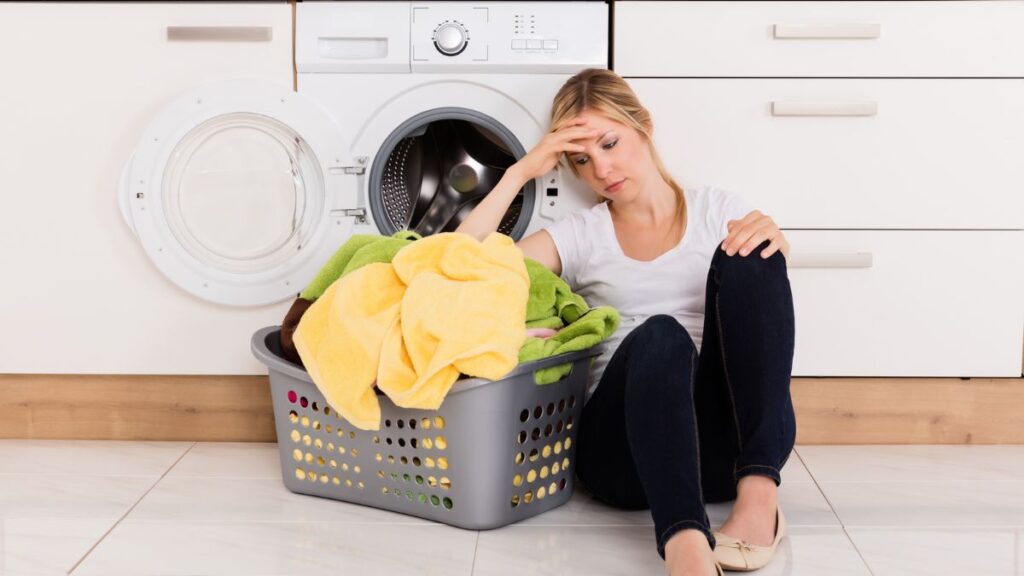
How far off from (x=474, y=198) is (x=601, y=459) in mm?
639

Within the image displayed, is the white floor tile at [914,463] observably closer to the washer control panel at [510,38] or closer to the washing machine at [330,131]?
the washing machine at [330,131]

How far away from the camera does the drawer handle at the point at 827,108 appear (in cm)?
185

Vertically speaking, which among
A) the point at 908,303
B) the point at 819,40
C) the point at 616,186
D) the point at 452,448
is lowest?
the point at 452,448

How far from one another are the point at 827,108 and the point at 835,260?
0.27 m

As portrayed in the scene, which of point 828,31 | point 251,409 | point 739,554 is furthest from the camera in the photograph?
point 251,409

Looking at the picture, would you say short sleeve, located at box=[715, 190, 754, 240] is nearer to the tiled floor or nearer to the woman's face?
the woman's face

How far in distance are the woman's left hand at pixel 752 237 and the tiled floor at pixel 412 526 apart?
1.42ft

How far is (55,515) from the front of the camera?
1626mm

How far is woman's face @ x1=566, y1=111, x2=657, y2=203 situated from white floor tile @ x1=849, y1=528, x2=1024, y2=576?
2.11 feet

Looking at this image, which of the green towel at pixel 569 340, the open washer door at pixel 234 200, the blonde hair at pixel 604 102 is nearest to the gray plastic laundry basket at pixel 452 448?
the green towel at pixel 569 340

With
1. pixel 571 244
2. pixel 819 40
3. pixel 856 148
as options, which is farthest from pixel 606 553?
pixel 819 40

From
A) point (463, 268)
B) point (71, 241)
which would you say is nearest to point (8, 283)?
point (71, 241)

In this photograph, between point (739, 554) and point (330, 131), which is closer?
point (739, 554)

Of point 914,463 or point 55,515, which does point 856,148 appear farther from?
point 55,515
